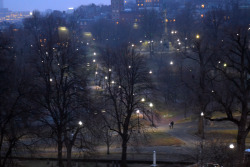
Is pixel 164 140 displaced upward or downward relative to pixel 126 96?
downward

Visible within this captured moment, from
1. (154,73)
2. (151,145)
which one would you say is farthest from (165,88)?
(151,145)

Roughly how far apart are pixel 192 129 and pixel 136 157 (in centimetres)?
1011

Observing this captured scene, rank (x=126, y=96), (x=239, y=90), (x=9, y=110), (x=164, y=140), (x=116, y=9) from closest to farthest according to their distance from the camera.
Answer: (x=9, y=110) → (x=239, y=90) → (x=126, y=96) → (x=164, y=140) → (x=116, y=9)

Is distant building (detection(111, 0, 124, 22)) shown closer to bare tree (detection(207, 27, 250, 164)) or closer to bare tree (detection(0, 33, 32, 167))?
bare tree (detection(207, 27, 250, 164))

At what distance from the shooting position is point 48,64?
83.9 ft

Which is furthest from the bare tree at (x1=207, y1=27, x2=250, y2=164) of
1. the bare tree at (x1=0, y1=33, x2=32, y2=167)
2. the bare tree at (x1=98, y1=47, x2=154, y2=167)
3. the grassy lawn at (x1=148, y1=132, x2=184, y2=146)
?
the bare tree at (x1=0, y1=33, x2=32, y2=167)


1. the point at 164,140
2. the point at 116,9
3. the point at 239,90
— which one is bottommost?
the point at 164,140

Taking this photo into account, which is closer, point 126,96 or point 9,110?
point 9,110

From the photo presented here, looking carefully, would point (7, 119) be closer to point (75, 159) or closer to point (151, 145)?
point (75, 159)

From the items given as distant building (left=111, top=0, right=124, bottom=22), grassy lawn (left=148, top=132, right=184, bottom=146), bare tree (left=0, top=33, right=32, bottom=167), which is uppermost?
distant building (left=111, top=0, right=124, bottom=22)

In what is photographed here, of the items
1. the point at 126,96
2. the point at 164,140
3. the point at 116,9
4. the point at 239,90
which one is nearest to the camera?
the point at 239,90

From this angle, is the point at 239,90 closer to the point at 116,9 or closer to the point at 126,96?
the point at 126,96

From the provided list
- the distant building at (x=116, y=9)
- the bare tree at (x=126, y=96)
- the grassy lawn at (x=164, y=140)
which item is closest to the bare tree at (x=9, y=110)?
the bare tree at (x=126, y=96)

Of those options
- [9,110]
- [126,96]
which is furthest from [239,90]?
[9,110]
